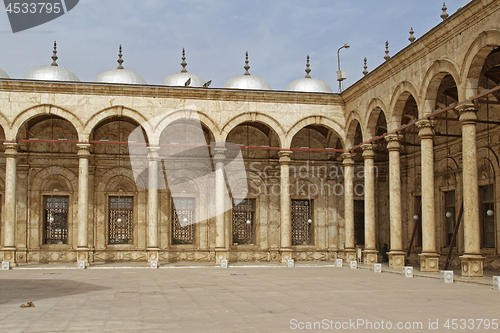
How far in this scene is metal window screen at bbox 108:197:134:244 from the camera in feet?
85.9

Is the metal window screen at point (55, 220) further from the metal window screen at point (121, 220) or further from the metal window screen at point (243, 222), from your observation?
the metal window screen at point (243, 222)

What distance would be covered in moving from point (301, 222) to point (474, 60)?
44.4 ft

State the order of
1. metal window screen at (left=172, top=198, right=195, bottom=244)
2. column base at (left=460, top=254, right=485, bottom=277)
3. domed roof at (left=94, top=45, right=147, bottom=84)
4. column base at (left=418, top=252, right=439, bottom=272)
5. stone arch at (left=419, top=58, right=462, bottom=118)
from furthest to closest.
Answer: domed roof at (left=94, top=45, right=147, bottom=84) < metal window screen at (left=172, top=198, right=195, bottom=244) < column base at (left=418, top=252, right=439, bottom=272) < stone arch at (left=419, top=58, right=462, bottom=118) < column base at (left=460, top=254, right=485, bottom=277)

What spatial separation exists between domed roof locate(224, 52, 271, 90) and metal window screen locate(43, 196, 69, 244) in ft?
31.6

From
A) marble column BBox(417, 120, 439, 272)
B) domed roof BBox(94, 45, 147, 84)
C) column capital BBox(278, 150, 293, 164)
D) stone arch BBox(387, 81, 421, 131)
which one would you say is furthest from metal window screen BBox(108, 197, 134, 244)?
marble column BBox(417, 120, 439, 272)

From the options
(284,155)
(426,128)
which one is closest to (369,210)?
(284,155)

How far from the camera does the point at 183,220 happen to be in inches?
1057

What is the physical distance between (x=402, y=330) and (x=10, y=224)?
58.8ft

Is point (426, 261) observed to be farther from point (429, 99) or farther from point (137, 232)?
point (137, 232)

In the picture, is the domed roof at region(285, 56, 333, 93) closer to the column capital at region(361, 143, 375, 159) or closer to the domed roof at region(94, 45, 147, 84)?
the column capital at region(361, 143, 375, 159)

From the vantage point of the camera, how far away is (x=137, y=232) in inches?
1026

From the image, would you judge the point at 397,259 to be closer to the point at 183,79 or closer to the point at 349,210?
the point at 349,210

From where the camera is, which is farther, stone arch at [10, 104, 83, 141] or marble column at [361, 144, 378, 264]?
marble column at [361, 144, 378, 264]

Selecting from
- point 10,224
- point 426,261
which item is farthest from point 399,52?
point 10,224
